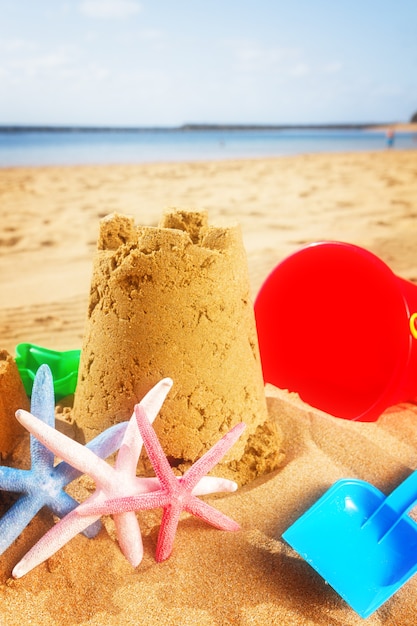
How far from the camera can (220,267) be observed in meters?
1.86

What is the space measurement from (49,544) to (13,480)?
235 millimetres

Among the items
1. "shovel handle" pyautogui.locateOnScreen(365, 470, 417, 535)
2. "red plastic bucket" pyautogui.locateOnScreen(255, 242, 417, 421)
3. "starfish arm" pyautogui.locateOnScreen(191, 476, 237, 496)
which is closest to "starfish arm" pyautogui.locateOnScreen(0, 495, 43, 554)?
"starfish arm" pyautogui.locateOnScreen(191, 476, 237, 496)

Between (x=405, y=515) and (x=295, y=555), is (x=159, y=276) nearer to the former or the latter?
(x=295, y=555)

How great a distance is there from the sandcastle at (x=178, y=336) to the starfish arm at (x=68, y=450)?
34 cm

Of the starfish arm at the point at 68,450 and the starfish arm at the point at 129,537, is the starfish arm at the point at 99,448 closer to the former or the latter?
the starfish arm at the point at 68,450

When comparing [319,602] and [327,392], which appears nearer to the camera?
[319,602]

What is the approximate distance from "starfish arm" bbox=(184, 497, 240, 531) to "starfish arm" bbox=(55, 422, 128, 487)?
11.9 inches

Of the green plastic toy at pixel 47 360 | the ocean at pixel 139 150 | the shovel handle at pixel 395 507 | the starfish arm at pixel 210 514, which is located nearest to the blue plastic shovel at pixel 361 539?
the shovel handle at pixel 395 507

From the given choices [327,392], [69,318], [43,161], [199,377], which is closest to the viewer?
[199,377]

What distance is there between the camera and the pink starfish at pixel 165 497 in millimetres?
1515

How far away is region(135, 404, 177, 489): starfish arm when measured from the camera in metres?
1.53

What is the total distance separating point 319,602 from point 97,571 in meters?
0.68

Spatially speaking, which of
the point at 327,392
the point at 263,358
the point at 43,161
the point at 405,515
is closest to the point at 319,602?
the point at 405,515

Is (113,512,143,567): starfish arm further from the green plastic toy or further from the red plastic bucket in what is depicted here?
the red plastic bucket
